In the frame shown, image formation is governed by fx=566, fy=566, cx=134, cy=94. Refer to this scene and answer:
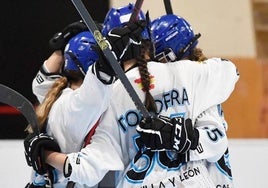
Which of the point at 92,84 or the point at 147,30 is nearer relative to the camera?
the point at 92,84

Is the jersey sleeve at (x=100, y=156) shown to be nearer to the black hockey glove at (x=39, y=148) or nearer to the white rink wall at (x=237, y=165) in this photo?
the black hockey glove at (x=39, y=148)

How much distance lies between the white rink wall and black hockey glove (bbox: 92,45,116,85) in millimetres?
1128

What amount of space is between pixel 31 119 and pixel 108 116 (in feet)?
0.71

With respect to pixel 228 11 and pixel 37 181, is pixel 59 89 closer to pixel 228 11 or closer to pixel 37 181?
pixel 37 181

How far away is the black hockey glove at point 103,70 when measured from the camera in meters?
1.18

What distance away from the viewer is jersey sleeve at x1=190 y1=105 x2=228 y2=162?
51.0 inches

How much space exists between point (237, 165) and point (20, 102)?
3.92 ft

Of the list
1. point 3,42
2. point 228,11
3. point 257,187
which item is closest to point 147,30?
point 257,187

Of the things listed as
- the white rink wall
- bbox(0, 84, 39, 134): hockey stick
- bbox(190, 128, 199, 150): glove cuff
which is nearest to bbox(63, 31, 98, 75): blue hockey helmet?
bbox(0, 84, 39, 134): hockey stick

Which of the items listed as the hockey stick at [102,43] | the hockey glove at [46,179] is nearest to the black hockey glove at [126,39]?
the hockey stick at [102,43]

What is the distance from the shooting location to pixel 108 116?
1.32 meters

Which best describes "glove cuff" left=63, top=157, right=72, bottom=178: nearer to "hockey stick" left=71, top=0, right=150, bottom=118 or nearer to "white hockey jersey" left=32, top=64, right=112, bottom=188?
"white hockey jersey" left=32, top=64, right=112, bottom=188

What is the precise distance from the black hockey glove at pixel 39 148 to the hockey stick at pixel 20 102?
0.04 m

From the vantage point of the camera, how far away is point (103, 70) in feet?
3.86
